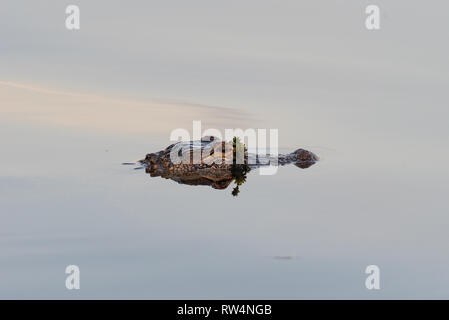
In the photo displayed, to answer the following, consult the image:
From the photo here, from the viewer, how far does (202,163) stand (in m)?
30.0

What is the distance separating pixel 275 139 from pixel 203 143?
4.24m

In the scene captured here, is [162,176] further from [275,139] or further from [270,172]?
[275,139]

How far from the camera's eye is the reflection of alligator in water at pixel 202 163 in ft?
96.3

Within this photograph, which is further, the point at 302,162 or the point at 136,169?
the point at 302,162

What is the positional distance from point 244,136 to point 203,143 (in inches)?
130

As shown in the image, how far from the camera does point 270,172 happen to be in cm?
3008

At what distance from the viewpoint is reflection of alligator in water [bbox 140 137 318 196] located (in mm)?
29344

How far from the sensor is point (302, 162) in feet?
104

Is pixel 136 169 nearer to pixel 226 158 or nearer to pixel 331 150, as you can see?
pixel 226 158
